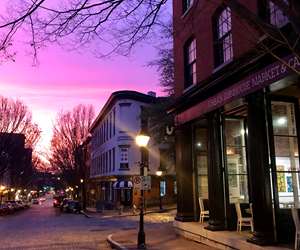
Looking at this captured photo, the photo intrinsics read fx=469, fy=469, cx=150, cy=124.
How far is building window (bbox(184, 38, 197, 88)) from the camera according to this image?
1917 cm

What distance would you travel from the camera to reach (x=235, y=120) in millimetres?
16922

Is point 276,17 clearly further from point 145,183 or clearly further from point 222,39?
point 145,183

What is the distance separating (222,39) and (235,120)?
116 inches

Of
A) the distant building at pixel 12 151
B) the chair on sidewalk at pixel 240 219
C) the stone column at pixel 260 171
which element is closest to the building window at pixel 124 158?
the distant building at pixel 12 151

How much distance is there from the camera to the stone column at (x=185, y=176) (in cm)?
1858

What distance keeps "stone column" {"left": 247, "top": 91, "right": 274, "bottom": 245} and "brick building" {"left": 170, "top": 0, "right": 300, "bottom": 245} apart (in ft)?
0.09

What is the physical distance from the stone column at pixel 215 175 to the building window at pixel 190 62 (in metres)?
3.28

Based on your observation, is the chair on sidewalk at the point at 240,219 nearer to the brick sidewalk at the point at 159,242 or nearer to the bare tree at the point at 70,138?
the brick sidewalk at the point at 159,242

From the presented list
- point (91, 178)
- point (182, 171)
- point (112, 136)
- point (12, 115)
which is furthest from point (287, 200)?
point (91, 178)

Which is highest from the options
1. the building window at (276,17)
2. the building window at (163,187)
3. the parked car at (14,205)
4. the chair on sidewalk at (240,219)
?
the building window at (276,17)

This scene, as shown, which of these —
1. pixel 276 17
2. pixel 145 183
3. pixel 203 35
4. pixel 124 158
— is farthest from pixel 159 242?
pixel 124 158

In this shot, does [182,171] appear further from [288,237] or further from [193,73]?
[288,237]

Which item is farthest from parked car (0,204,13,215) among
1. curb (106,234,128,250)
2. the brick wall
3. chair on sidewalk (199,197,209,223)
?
chair on sidewalk (199,197,209,223)

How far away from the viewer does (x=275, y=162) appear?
13.4 meters
